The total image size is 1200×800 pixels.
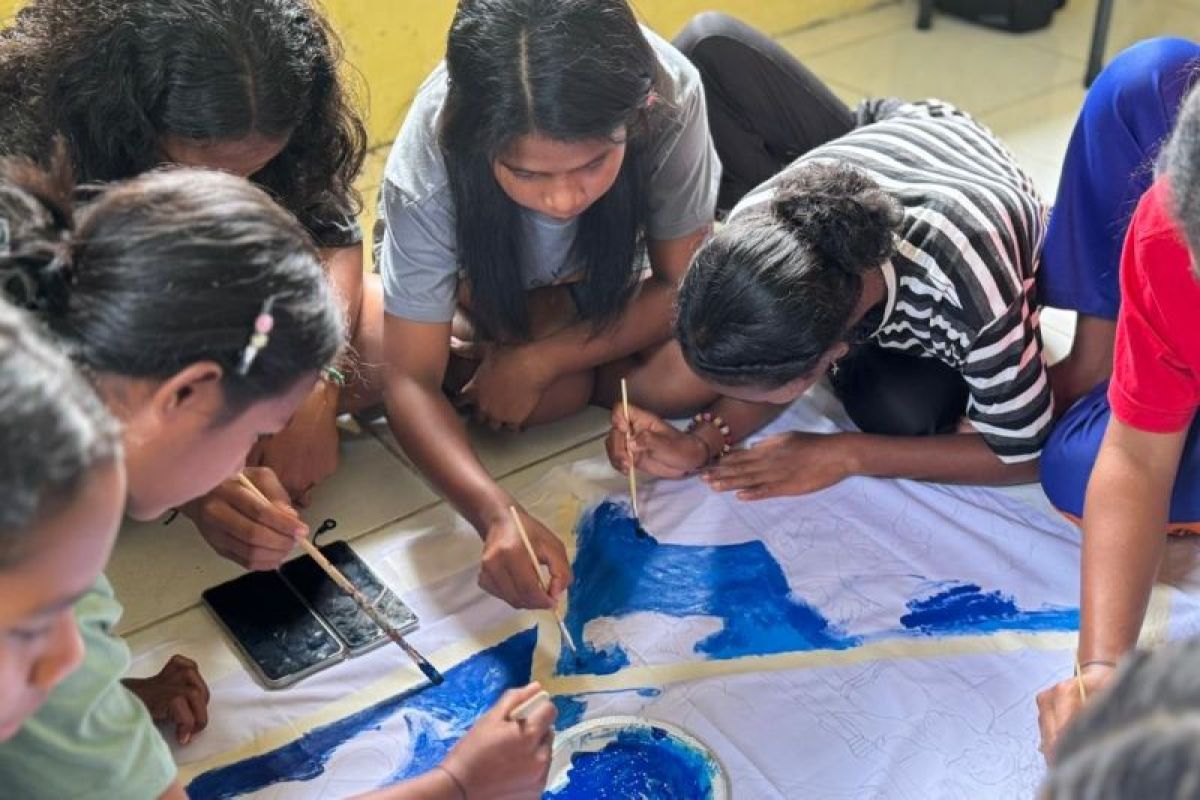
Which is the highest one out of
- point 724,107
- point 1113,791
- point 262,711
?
point 1113,791

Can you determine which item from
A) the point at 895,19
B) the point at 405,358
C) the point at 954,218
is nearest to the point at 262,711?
the point at 405,358

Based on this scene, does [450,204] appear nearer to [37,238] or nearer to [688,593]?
[688,593]

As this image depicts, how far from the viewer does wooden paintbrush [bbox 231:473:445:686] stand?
5.24ft

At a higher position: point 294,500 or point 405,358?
point 405,358

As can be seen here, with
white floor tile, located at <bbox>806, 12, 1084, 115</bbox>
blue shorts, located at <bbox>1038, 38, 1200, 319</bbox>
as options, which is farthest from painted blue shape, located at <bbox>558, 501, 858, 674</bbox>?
white floor tile, located at <bbox>806, 12, 1084, 115</bbox>

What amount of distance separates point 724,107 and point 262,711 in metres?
1.30

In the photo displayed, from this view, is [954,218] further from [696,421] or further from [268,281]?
[268,281]

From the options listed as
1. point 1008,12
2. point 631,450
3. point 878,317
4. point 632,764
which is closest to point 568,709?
point 632,764

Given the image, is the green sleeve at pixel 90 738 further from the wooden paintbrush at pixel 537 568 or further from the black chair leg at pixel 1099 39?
the black chair leg at pixel 1099 39

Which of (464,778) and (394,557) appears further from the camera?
(394,557)

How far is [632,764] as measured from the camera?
1509mm

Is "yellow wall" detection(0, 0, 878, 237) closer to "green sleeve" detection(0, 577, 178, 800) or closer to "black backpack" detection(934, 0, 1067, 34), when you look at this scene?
"black backpack" detection(934, 0, 1067, 34)

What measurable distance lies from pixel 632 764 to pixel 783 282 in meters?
0.59

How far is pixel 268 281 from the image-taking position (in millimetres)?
1093
